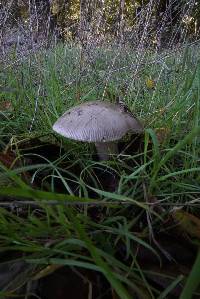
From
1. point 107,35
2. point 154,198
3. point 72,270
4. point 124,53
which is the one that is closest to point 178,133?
point 154,198

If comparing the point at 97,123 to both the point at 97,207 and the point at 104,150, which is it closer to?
the point at 104,150

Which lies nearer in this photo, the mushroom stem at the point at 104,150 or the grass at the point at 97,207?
the grass at the point at 97,207

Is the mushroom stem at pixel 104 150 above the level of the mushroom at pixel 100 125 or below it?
below

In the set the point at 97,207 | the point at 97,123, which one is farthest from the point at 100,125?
the point at 97,207

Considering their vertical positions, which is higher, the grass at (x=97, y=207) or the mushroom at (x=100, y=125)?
the mushroom at (x=100, y=125)

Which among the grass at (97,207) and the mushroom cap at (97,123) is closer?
the grass at (97,207)

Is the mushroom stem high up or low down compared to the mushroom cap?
down
